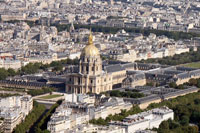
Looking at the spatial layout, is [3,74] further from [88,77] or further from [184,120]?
[184,120]

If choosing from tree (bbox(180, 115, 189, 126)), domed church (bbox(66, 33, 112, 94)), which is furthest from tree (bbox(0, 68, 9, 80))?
tree (bbox(180, 115, 189, 126))

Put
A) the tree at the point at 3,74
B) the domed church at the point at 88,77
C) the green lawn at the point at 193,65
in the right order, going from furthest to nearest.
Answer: the green lawn at the point at 193,65, the tree at the point at 3,74, the domed church at the point at 88,77

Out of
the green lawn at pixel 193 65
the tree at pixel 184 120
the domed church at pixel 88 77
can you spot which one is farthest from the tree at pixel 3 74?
the tree at pixel 184 120

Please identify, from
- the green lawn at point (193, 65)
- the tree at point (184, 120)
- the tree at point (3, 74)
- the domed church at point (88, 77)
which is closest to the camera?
the tree at point (184, 120)

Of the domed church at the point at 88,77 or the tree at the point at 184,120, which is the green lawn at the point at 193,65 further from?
the tree at the point at 184,120

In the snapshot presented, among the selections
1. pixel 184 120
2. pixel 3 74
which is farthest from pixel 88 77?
pixel 184 120

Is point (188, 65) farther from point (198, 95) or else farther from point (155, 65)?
point (198, 95)

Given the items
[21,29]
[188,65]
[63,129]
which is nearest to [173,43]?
[188,65]

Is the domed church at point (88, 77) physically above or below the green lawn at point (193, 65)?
above
